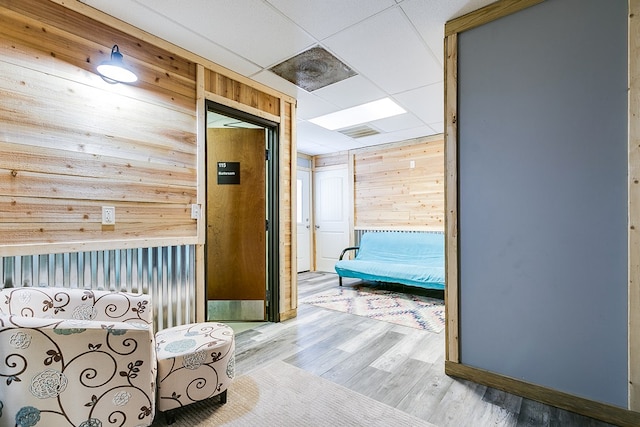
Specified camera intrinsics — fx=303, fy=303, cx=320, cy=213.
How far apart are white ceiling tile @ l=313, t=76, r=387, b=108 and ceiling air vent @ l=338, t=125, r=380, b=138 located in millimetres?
1015

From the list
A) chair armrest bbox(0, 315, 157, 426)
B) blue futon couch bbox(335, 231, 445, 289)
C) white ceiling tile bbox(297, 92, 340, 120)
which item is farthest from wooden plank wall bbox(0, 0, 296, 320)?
blue futon couch bbox(335, 231, 445, 289)

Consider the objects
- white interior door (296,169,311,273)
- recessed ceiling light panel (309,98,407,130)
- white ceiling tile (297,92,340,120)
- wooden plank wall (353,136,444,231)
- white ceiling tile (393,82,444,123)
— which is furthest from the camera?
white interior door (296,169,311,273)

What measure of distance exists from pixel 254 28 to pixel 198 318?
7.83ft

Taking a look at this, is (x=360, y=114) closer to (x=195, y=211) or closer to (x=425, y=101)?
(x=425, y=101)

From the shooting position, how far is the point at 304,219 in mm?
6535

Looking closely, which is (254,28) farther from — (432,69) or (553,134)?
(553,134)

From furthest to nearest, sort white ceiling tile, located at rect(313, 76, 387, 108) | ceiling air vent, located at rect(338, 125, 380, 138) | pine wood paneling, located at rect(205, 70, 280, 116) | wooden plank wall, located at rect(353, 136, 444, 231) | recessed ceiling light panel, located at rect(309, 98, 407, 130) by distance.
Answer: wooden plank wall, located at rect(353, 136, 444, 231), ceiling air vent, located at rect(338, 125, 380, 138), recessed ceiling light panel, located at rect(309, 98, 407, 130), white ceiling tile, located at rect(313, 76, 387, 108), pine wood paneling, located at rect(205, 70, 280, 116)

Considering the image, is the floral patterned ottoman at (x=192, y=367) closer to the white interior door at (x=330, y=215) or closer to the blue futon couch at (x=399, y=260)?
the blue futon couch at (x=399, y=260)

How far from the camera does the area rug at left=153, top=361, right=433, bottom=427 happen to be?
5.54 ft

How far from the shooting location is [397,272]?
14.3 ft

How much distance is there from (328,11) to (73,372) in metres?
2.47

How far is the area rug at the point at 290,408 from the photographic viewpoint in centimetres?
169

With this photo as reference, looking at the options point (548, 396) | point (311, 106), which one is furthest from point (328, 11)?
point (548, 396)

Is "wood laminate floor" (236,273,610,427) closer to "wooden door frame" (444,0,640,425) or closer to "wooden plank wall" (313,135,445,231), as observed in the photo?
"wooden door frame" (444,0,640,425)
